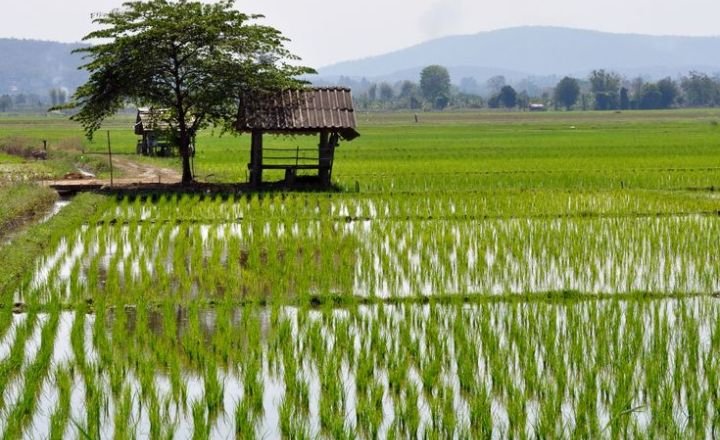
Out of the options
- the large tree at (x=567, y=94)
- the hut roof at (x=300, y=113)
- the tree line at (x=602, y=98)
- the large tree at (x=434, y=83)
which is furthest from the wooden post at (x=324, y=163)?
the large tree at (x=434, y=83)

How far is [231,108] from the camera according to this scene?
2041 cm

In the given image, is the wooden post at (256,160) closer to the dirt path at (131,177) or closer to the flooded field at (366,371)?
the dirt path at (131,177)

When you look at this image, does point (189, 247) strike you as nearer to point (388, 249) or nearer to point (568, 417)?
point (388, 249)

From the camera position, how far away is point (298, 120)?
19.5 meters

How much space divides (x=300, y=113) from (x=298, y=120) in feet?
0.89

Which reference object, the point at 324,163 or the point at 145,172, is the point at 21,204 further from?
the point at 145,172

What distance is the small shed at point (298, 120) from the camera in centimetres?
1934

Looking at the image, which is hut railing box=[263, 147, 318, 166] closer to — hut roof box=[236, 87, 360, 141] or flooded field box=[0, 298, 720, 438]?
hut roof box=[236, 87, 360, 141]

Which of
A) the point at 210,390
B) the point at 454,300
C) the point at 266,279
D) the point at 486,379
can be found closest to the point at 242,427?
the point at 210,390

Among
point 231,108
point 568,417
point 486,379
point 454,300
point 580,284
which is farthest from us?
point 231,108

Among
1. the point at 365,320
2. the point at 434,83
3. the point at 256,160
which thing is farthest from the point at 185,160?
the point at 434,83

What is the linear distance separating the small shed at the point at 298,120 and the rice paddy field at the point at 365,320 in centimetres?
321

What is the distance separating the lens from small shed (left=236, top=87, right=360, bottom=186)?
1934 centimetres

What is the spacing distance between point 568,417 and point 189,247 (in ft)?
23.4
